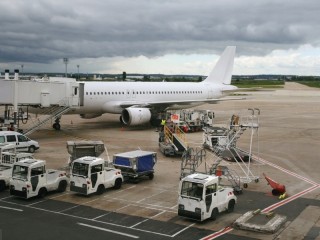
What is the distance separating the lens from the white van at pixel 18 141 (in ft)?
92.7

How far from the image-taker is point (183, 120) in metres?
43.1

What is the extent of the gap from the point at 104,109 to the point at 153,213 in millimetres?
25710

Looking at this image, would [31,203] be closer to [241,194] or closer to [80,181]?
[80,181]

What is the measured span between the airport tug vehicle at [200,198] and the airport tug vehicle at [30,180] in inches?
266

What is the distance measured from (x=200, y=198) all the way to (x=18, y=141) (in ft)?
55.8

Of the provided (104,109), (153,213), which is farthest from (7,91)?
(153,213)

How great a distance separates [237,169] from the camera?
25.7 metres

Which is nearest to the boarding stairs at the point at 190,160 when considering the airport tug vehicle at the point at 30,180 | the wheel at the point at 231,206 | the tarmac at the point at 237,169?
the tarmac at the point at 237,169

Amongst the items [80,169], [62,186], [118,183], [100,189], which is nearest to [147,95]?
[118,183]

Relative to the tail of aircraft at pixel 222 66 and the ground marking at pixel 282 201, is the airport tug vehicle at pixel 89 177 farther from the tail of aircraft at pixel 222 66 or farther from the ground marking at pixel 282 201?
the tail of aircraft at pixel 222 66

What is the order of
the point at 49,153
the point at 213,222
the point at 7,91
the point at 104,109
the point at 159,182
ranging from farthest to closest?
the point at 104,109 < the point at 7,91 < the point at 49,153 < the point at 159,182 < the point at 213,222

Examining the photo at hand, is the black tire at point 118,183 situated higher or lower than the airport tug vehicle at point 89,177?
lower

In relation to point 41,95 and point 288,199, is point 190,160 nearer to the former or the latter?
point 288,199

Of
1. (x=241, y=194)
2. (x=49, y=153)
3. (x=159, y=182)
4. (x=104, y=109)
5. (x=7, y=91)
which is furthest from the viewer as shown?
(x=104, y=109)
